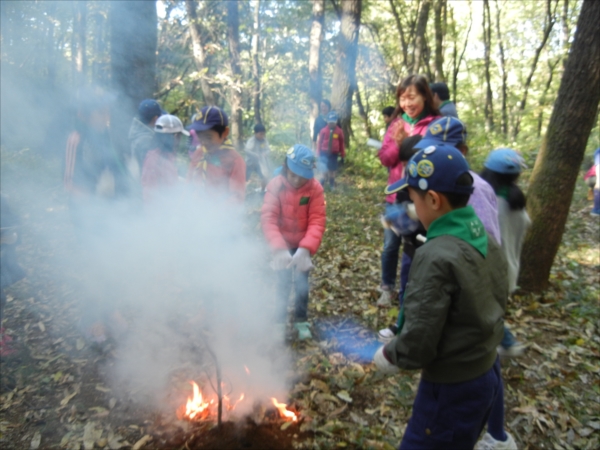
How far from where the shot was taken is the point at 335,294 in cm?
511

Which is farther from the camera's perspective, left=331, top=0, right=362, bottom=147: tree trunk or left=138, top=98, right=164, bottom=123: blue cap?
left=331, top=0, right=362, bottom=147: tree trunk

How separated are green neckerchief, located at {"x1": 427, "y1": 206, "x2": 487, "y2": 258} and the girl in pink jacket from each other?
5.19 ft

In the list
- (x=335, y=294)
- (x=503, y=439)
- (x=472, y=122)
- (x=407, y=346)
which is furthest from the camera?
(x=472, y=122)

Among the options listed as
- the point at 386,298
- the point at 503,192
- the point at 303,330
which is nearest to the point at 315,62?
the point at 386,298

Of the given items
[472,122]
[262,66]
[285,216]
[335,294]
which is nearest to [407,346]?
[285,216]

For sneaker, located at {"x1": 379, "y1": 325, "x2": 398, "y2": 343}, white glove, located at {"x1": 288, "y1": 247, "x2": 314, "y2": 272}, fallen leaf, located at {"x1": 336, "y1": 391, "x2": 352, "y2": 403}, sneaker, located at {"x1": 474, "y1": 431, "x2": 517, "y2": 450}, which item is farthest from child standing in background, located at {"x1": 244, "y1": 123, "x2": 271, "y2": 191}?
sneaker, located at {"x1": 474, "y1": 431, "x2": 517, "y2": 450}

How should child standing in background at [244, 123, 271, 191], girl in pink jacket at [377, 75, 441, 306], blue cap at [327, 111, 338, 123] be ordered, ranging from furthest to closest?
blue cap at [327, 111, 338, 123]
child standing in background at [244, 123, 271, 191]
girl in pink jacket at [377, 75, 441, 306]

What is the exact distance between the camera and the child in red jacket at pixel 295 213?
3.38m

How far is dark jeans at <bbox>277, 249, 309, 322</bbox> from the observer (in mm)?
3920

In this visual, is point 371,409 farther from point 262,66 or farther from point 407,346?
point 262,66

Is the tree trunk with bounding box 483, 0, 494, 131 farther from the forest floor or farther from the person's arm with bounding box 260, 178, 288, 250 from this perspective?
the person's arm with bounding box 260, 178, 288, 250

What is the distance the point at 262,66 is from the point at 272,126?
899cm

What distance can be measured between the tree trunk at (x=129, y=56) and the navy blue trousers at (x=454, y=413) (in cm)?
473

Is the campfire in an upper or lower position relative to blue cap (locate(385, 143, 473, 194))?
lower
